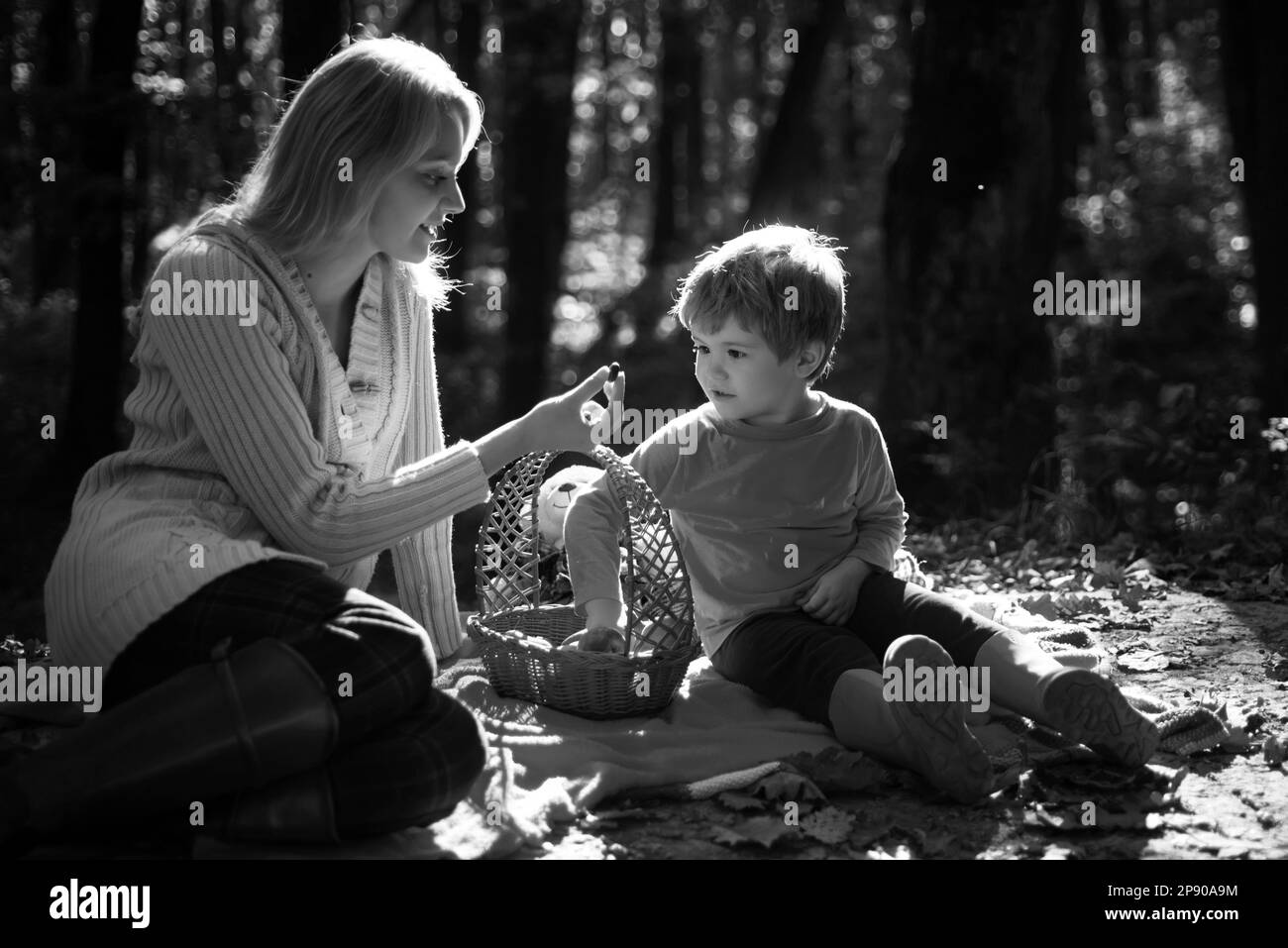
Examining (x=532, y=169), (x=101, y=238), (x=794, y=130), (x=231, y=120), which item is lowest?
(x=101, y=238)

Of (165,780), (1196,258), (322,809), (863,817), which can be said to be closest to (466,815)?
(322,809)

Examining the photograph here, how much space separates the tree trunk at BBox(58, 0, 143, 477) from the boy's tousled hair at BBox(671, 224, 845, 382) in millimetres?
4994

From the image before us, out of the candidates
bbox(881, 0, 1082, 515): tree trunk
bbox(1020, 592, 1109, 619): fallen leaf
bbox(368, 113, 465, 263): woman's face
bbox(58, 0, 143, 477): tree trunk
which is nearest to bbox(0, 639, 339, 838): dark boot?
bbox(368, 113, 465, 263): woman's face

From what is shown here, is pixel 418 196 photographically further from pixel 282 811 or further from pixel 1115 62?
pixel 1115 62

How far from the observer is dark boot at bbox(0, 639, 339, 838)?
252cm

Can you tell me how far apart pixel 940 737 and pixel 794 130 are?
9.79 metres

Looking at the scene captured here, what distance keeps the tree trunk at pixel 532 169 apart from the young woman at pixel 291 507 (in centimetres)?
638

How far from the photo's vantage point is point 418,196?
3.34 meters

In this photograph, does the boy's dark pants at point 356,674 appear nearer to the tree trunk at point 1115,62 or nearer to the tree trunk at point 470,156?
the tree trunk at point 470,156

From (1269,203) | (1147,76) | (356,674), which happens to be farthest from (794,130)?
(356,674)

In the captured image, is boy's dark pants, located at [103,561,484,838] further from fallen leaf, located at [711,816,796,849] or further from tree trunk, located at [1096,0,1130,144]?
tree trunk, located at [1096,0,1130,144]

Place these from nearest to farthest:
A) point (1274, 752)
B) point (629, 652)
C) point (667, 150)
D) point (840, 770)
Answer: point (840, 770), point (1274, 752), point (629, 652), point (667, 150)

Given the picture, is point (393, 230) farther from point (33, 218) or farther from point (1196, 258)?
point (1196, 258)

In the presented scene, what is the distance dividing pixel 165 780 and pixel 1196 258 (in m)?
13.8
